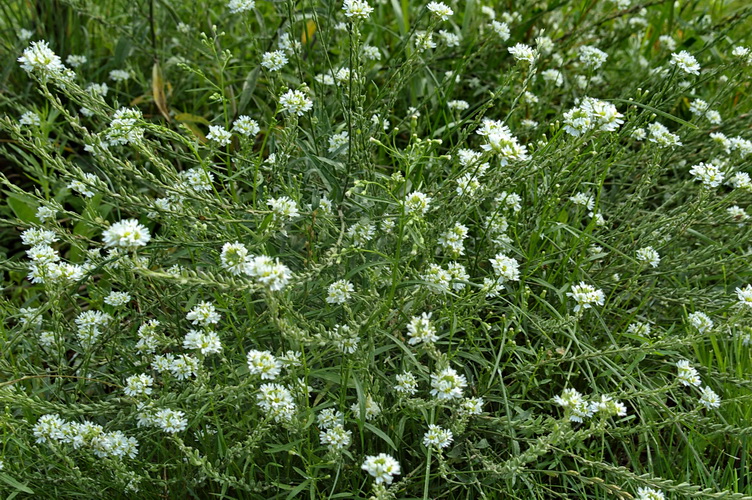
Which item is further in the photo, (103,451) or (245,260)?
(103,451)

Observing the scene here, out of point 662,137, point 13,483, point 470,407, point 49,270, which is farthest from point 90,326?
point 662,137

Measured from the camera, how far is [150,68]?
382 centimetres

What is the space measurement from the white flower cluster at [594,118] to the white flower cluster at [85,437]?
1.43 m

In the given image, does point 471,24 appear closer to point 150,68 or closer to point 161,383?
point 150,68

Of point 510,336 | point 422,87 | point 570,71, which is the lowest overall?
point 510,336

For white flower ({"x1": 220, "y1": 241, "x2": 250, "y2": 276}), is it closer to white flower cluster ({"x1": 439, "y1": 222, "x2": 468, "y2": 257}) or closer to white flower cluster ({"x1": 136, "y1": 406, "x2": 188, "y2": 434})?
white flower cluster ({"x1": 136, "y1": 406, "x2": 188, "y2": 434})

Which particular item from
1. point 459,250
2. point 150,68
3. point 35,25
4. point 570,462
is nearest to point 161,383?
point 459,250

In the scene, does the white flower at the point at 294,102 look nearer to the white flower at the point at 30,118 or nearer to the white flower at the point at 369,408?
the white flower at the point at 369,408

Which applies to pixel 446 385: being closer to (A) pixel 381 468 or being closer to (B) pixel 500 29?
(A) pixel 381 468

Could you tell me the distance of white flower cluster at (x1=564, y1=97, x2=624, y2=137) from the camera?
1850 mm

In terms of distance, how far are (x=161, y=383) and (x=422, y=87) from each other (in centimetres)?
197

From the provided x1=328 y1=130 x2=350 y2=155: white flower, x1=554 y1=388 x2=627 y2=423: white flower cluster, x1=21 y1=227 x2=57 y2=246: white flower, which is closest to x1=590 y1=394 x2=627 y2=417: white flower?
x1=554 y1=388 x2=627 y2=423: white flower cluster

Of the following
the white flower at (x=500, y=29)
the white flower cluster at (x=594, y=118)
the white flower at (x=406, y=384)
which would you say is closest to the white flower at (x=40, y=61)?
the white flower at (x=406, y=384)

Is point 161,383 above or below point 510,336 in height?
below
